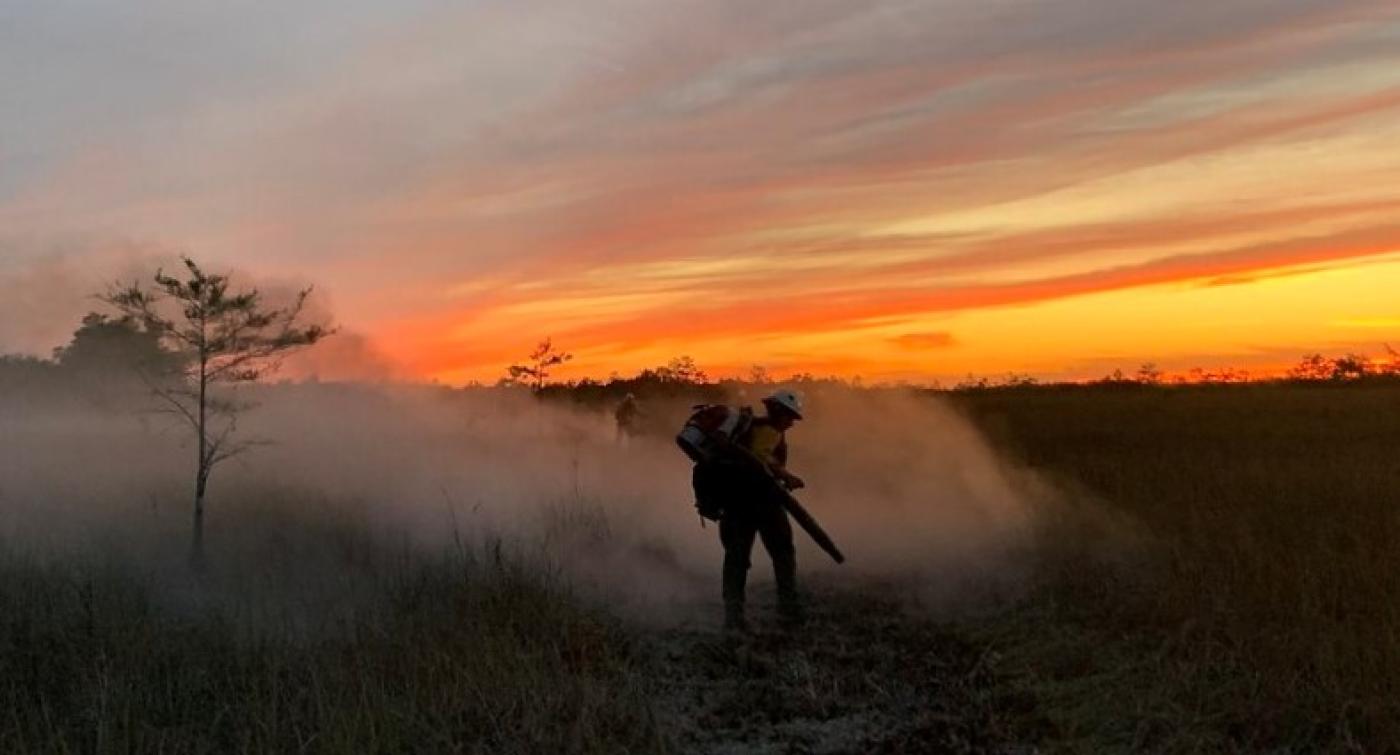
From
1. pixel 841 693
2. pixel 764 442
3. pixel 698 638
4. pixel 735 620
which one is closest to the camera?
pixel 841 693

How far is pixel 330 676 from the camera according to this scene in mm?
6406

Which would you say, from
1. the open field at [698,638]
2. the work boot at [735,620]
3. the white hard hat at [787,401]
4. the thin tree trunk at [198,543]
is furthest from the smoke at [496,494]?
the white hard hat at [787,401]

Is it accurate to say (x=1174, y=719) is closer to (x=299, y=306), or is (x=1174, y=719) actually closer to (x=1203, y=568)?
(x=1203, y=568)

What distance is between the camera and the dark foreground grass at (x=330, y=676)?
5777mm

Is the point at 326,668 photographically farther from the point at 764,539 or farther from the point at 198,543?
the point at 198,543

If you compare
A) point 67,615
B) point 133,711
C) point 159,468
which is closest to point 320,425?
point 159,468

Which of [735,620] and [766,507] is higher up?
[766,507]

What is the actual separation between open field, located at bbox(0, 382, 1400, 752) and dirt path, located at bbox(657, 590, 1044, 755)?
3 centimetres

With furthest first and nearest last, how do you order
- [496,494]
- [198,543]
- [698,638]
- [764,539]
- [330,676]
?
[496,494]
[198,543]
[764,539]
[698,638]
[330,676]

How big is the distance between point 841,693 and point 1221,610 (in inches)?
111

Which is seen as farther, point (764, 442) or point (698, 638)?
point (764, 442)

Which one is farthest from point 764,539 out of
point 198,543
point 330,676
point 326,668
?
point 198,543

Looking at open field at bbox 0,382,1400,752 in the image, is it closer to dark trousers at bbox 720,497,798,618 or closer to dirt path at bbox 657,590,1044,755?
dirt path at bbox 657,590,1044,755

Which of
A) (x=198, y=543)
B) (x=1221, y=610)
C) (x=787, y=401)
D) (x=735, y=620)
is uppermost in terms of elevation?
(x=787, y=401)
